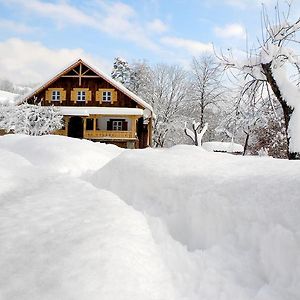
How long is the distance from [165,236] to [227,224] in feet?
2.58

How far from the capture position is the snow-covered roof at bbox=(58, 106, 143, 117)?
28.1m

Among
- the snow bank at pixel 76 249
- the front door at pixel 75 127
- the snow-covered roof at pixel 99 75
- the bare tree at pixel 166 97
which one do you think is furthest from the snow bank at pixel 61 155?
the bare tree at pixel 166 97

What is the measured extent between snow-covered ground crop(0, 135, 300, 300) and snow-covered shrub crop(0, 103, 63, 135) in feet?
67.6

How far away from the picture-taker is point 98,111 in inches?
1134

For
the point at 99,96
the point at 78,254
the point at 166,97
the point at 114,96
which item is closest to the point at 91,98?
the point at 99,96

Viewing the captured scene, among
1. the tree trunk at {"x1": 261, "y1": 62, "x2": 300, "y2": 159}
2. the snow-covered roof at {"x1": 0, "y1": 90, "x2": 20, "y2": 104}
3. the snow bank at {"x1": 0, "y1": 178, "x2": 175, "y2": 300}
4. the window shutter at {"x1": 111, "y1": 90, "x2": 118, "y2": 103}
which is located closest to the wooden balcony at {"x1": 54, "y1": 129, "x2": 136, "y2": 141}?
the window shutter at {"x1": 111, "y1": 90, "x2": 118, "y2": 103}

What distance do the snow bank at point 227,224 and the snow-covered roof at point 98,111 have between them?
76.2ft

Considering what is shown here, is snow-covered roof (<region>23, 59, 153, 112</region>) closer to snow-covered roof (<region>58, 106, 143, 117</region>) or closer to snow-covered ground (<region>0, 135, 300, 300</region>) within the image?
snow-covered roof (<region>58, 106, 143, 117</region>)

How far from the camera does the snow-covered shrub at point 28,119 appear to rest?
24969mm

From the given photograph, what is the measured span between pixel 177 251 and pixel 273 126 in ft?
67.8

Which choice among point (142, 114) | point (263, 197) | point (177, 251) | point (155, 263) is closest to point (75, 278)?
point (155, 263)

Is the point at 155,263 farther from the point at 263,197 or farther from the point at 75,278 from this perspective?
the point at 263,197

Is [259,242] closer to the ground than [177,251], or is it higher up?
higher up

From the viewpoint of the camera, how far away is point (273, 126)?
22.7 metres
